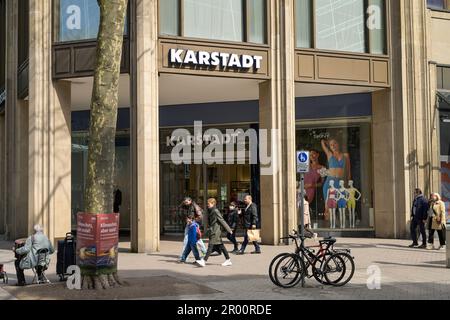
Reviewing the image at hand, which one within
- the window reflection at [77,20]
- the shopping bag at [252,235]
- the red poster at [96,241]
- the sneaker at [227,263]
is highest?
the window reflection at [77,20]

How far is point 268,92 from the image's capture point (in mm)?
19297

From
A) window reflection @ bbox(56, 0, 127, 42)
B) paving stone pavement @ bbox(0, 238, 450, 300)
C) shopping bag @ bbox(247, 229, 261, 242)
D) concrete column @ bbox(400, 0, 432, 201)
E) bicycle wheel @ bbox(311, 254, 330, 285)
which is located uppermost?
window reflection @ bbox(56, 0, 127, 42)

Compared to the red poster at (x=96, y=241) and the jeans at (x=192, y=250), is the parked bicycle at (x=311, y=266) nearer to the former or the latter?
the red poster at (x=96, y=241)

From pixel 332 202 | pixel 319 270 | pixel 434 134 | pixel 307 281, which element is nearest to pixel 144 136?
pixel 307 281

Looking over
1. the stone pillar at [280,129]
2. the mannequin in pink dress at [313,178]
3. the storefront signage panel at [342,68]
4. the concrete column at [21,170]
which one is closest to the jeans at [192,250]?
the stone pillar at [280,129]

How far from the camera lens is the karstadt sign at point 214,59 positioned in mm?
→ 17938

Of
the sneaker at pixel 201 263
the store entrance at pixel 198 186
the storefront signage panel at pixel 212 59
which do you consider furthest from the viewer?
the store entrance at pixel 198 186

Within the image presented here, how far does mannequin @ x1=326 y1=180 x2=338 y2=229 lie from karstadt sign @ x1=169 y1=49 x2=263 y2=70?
609cm

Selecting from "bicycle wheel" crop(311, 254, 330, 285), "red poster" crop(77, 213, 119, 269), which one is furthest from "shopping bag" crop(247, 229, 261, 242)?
"red poster" crop(77, 213, 119, 269)

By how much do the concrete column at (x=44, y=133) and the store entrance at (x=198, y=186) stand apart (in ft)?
19.2

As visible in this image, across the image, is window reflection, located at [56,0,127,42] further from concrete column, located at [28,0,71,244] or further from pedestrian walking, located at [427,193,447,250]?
pedestrian walking, located at [427,193,447,250]

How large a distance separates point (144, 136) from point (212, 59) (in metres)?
3.21

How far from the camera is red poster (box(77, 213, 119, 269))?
36.7 ft

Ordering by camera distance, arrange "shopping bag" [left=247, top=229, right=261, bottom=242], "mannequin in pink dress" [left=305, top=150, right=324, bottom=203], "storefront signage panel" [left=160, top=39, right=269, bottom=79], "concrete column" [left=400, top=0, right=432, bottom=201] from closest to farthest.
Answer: "shopping bag" [left=247, top=229, right=261, bottom=242] → "storefront signage panel" [left=160, top=39, right=269, bottom=79] → "concrete column" [left=400, top=0, right=432, bottom=201] → "mannequin in pink dress" [left=305, top=150, right=324, bottom=203]
